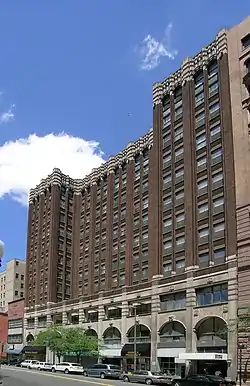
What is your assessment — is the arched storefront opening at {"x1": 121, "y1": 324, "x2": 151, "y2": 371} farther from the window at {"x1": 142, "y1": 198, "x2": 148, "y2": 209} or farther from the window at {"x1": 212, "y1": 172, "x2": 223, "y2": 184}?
the window at {"x1": 212, "y1": 172, "x2": 223, "y2": 184}

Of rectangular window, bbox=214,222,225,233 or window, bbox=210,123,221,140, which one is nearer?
rectangular window, bbox=214,222,225,233

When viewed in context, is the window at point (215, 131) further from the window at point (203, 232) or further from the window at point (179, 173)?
the window at point (203, 232)

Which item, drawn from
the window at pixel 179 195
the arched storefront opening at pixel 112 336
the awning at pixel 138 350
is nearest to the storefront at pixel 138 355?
the awning at pixel 138 350

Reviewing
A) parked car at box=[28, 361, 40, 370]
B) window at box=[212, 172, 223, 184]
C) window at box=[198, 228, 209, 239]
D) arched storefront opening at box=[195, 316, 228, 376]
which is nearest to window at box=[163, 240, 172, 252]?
window at box=[198, 228, 209, 239]

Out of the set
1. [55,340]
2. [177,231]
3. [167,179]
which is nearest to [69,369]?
[55,340]

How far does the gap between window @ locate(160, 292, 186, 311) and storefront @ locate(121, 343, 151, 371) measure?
672cm

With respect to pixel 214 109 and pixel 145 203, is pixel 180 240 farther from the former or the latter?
pixel 214 109

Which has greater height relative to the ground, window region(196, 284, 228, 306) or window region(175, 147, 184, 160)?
window region(175, 147, 184, 160)

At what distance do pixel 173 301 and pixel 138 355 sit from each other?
11.3 m

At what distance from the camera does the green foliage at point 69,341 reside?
8173 centimetres

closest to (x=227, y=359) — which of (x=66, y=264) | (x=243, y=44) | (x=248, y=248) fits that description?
(x=248, y=248)

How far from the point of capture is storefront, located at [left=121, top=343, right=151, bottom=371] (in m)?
72.9

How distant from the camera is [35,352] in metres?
104

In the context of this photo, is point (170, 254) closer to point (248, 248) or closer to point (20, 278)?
point (248, 248)
